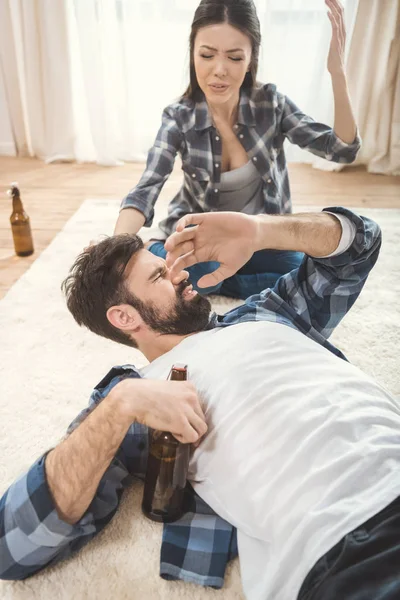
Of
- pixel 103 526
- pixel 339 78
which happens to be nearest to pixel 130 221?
pixel 339 78

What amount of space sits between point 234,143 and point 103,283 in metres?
1.02

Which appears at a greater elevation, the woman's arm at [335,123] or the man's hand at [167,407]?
the woman's arm at [335,123]

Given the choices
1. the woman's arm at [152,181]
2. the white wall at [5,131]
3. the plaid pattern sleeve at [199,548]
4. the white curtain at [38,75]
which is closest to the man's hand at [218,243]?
the plaid pattern sleeve at [199,548]

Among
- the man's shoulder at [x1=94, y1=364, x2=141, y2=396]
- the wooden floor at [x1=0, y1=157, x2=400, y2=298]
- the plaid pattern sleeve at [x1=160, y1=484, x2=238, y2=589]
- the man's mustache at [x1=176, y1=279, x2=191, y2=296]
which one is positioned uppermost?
the man's mustache at [x1=176, y1=279, x2=191, y2=296]

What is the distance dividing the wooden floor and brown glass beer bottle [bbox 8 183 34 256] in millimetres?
86

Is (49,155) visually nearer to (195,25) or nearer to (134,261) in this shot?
(195,25)

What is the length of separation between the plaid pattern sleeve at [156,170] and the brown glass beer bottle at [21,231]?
78 cm

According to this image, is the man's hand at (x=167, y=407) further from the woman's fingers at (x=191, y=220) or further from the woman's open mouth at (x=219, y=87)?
the woman's open mouth at (x=219, y=87)

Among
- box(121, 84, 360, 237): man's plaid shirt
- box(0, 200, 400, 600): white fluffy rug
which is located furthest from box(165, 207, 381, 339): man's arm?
box(121, 84, 360, 237): man's plaid shirt

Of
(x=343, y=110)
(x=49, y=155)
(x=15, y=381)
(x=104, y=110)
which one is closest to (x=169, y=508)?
(x=15, y=381)

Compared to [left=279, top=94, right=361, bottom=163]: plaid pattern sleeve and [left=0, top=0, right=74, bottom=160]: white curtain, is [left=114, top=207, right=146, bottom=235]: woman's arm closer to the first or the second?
[left=279, top=94, right=361, bottom=163]: plaid pattern sleeve

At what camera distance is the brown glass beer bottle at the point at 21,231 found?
244cm

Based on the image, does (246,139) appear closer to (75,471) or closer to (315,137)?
(315,137)

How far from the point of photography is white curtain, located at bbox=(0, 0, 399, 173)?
3367mm
